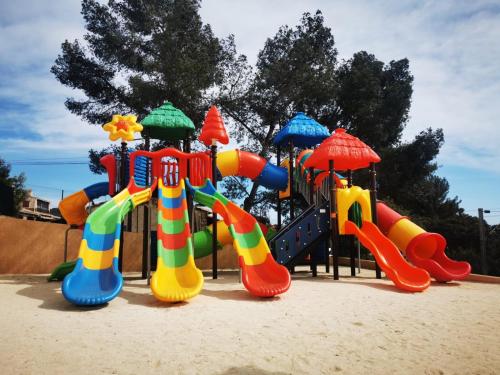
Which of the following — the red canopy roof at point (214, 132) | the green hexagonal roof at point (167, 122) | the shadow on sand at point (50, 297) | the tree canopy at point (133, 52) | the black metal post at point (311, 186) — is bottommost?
the shadow on sand at point (50, 297)

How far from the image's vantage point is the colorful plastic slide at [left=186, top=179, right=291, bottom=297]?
258 inches

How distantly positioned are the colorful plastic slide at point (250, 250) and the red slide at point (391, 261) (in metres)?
2.52

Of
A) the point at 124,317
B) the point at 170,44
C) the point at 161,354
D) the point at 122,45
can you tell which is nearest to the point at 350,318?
the point at 161,354

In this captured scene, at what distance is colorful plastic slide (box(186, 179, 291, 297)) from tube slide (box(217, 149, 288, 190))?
299 centimetres

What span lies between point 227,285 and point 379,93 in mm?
19467

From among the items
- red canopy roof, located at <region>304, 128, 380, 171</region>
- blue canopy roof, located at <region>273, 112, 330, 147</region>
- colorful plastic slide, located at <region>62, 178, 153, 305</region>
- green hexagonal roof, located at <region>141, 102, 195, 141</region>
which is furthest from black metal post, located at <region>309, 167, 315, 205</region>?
colorful plastic slide, located at <region>62, 178, 153, 305</region>

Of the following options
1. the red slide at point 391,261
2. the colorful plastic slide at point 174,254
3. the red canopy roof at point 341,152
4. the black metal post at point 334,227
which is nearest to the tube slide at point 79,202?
the colorful plastic slide at point 174,254

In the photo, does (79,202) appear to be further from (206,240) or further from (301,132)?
(301,132)

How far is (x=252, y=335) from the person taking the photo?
4246 mm

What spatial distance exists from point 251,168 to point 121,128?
175 inches

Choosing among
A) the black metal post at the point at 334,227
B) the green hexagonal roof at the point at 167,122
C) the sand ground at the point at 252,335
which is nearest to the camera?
the sand ground at the point at 252,335

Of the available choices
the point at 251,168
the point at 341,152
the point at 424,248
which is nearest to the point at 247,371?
the point at 341,152

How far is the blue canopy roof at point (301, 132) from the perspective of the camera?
479 inches

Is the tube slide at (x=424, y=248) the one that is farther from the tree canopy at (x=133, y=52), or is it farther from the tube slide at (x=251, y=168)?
the tree canopy at (x=133, y=52)
